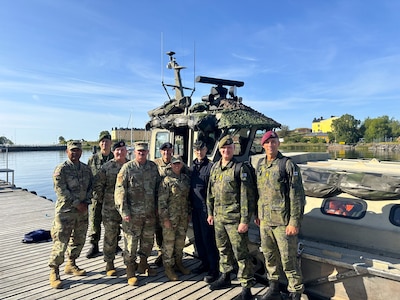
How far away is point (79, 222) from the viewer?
4.40m

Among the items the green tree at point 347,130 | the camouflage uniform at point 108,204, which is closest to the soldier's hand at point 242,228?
the camouflage uniform at point 108,204

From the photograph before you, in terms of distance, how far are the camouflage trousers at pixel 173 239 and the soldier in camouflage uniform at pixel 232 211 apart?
0.58 metres

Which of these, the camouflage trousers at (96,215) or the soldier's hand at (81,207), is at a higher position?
the soldier's hand at (81,207)

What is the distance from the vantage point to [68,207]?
13.6 ft

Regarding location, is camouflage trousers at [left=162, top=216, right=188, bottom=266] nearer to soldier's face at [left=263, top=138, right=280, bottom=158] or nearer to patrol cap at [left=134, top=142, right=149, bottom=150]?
A: patrol cap at [left=134, top=142, right=149, bottom=150]

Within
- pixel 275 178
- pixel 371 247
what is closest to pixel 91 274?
pixel 275 178

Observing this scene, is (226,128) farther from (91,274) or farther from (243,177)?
(91,274)

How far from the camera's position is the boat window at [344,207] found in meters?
3.61

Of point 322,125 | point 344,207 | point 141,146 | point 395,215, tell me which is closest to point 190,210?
point 141,146

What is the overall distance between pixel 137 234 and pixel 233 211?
1326 millimetres

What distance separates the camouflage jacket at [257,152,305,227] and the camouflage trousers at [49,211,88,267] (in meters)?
2.49

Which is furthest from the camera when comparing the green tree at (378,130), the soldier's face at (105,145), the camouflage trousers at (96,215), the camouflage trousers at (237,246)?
the green tree at (378,130)

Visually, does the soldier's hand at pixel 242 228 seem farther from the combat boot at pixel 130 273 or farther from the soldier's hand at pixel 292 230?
the combat boot at pixel 130 273

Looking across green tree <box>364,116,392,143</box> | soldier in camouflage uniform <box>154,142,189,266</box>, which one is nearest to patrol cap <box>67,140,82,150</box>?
soldier in camouflage uniform <box>154,142,189,266</box>
